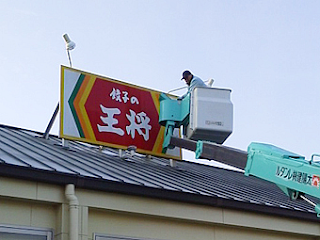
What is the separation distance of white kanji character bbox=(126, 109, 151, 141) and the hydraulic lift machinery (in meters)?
0.36

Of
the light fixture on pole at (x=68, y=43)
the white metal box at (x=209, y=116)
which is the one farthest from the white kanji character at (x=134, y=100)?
the light fixture on pole at (x=68, y=43)

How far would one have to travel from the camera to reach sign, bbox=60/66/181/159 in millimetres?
13359

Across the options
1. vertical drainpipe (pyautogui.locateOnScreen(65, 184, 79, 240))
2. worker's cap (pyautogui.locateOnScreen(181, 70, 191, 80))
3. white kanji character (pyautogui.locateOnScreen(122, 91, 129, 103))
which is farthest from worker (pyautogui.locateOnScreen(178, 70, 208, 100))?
vertical drainpipe (pyautogui.locateOnScreen(65, 184, 79, 240))

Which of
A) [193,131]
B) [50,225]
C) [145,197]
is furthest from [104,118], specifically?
[50,225]

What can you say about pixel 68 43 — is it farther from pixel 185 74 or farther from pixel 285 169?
pixel 285 169

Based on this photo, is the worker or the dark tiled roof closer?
the dark tiled roof

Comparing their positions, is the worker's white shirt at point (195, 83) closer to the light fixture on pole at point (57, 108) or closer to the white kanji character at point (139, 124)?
the white kanji character at point (139, 124)

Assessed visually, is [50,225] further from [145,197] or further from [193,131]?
[193,131]

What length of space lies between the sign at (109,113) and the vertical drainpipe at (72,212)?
3.68 metres

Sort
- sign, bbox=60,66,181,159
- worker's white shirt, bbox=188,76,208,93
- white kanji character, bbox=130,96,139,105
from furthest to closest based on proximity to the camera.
Result: white kanji character, bbox=130,96,139,105
worker's white shirt, bbox=188,76,208,93
sign, bbox=60,66,181,159

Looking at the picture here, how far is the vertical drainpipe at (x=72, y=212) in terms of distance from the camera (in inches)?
364

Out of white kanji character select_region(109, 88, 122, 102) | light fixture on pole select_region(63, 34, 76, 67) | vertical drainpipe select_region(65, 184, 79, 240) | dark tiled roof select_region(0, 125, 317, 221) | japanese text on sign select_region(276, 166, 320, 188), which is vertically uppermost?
light fixture on pole select_region(63, 34, 76, 67)

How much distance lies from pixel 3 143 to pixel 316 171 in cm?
589

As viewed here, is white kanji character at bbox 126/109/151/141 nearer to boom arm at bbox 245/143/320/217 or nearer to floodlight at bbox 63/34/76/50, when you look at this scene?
floodlight at bbox 63/34/76/50
